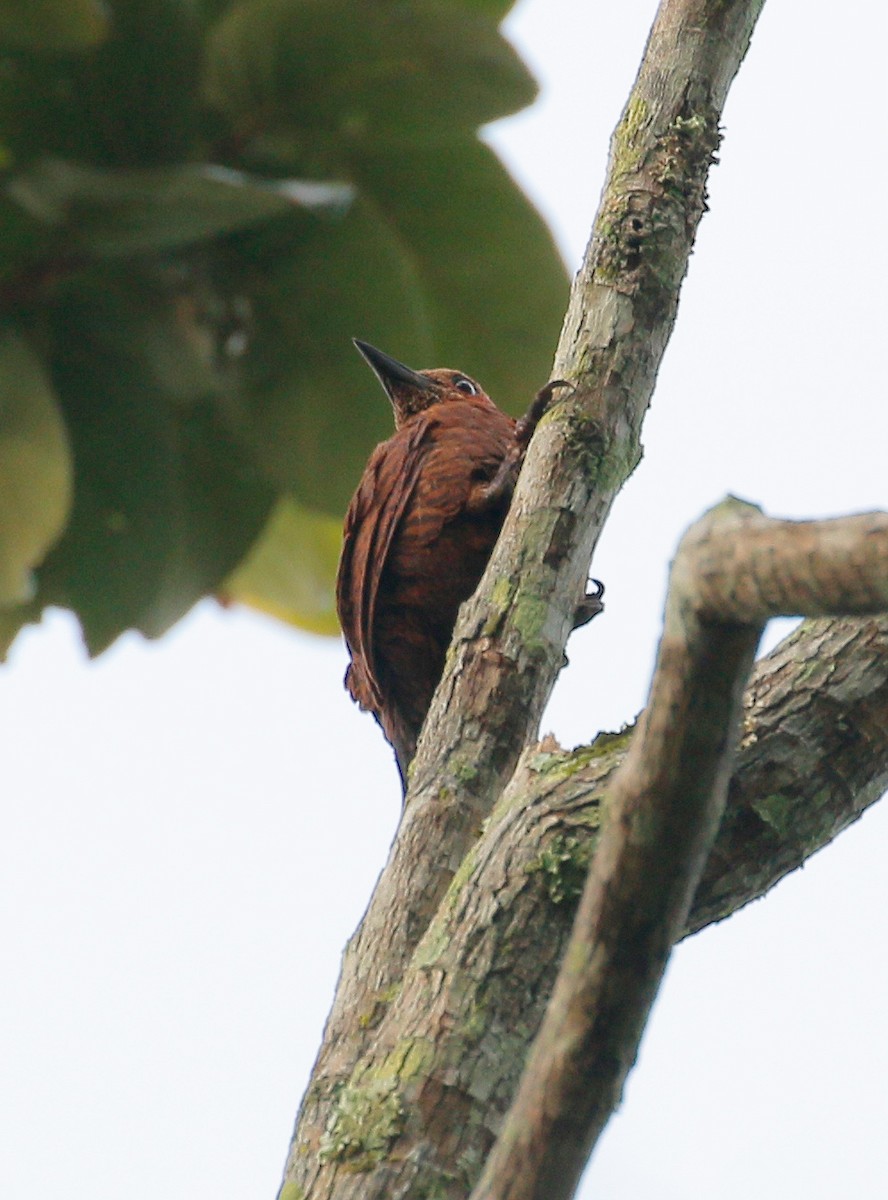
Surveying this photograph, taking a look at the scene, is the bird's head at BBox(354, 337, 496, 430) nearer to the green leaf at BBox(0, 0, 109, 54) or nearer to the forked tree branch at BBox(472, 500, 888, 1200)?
the green leaf at BBox(0, 0, 109, 54)

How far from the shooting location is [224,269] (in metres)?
4.35

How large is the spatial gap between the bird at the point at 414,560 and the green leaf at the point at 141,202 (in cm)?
82

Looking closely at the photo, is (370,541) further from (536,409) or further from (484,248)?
(484,248)

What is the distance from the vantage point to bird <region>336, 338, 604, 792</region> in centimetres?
323

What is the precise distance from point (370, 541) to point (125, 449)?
128 cm

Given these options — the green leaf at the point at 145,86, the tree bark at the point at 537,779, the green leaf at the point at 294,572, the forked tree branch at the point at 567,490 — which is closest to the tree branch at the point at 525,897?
the tree bark at the point at 537,779

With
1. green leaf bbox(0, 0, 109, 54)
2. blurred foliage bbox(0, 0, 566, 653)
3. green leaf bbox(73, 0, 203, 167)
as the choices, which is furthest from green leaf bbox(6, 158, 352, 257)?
green leaf bbox(0, 0, 109, 54)

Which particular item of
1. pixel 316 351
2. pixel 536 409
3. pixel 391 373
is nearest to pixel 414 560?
pixel 536 409

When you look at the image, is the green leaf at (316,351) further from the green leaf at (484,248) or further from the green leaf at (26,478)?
the green leaf at (26,478)

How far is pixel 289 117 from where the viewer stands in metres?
4.05

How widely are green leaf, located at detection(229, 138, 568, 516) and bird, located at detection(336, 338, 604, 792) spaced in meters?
0.90

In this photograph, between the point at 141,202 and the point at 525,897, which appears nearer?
the point at 525,897

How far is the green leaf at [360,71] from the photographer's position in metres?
3.84

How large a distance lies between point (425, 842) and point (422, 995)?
12.4 inches
